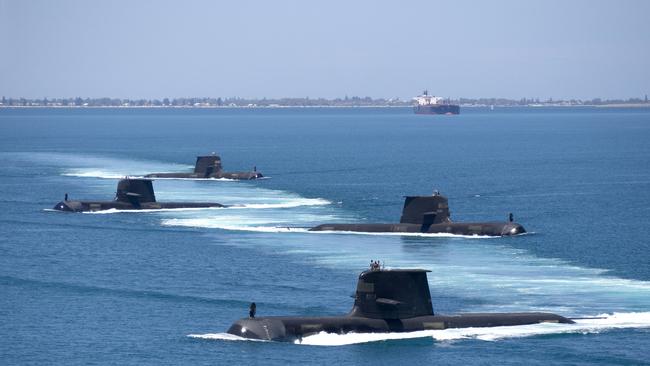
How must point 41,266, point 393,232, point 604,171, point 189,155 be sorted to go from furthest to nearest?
point 189,155 → point 604,171 → point 393,232 → point 41,266

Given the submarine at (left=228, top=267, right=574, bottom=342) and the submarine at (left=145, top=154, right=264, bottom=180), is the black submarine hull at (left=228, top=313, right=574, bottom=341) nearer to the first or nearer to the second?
the submarine at (left=228, top=267, right=574, bottom=342)

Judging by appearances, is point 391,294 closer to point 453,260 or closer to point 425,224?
point 453,260

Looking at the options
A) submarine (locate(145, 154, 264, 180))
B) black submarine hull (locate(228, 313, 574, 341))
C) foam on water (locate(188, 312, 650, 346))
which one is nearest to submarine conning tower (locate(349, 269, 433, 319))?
black submarine hull (locate(228, 313, 574, 341))

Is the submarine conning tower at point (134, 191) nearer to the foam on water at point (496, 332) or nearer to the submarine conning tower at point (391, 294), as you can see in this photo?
the foam on water at point (496, 332)

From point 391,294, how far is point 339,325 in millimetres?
2160

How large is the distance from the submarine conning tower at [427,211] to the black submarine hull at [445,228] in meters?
0.50

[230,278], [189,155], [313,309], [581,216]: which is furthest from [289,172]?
[313,309]

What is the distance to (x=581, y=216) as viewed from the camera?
97188 millimetres

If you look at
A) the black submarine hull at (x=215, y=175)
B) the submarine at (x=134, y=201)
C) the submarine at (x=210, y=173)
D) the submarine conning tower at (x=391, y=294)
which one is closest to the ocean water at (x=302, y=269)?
the submarine conning tower at (x=391, y=294)

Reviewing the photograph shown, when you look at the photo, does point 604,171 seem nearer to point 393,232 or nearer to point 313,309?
point 393,232

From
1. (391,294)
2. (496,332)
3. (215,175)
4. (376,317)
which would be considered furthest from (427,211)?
(215,175)

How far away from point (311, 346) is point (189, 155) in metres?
151

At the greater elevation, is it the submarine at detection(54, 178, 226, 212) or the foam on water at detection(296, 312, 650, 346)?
the foam on water at detection(296, 312, 650, 346)

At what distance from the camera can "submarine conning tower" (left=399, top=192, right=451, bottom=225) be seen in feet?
290
